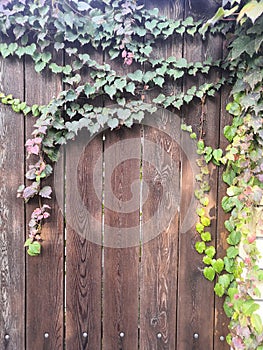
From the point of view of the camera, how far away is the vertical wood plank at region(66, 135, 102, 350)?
1.86m

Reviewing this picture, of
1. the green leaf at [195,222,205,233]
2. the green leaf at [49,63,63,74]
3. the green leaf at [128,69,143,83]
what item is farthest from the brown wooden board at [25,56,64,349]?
the green leaf at [195,222,205,233]

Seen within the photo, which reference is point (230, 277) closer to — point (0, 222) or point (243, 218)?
point (243, 218)

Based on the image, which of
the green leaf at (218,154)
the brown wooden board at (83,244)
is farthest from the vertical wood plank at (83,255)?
the green leaf at (218,154)

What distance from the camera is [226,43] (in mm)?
1771

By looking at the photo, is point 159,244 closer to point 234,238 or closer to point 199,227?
point 199,227

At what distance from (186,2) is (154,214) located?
1.09 meters

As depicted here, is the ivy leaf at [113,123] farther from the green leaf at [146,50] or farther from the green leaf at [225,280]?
the green leaf at [225,280]

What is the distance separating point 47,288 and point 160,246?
641 millimetres

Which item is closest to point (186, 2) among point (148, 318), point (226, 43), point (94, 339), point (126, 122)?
point (226, 43)

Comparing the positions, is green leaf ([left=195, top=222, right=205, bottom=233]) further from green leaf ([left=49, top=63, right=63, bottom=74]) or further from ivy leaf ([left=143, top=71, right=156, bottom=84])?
green leaf ([left=49, top=63, right=63, bottom=74])

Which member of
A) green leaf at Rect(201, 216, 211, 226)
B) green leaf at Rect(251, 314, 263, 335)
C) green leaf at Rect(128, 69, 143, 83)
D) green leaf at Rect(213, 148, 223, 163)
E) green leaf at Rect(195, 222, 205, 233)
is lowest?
green leaf at Rect(251, 314, 263, 335)

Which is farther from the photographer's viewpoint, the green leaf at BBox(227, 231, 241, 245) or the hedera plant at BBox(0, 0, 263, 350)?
the green leaf at BBox(227, 231, 241, 245)

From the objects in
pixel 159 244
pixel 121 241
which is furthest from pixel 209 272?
pixel 121 241

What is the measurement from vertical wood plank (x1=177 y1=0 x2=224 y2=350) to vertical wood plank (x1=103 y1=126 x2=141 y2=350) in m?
0.24
